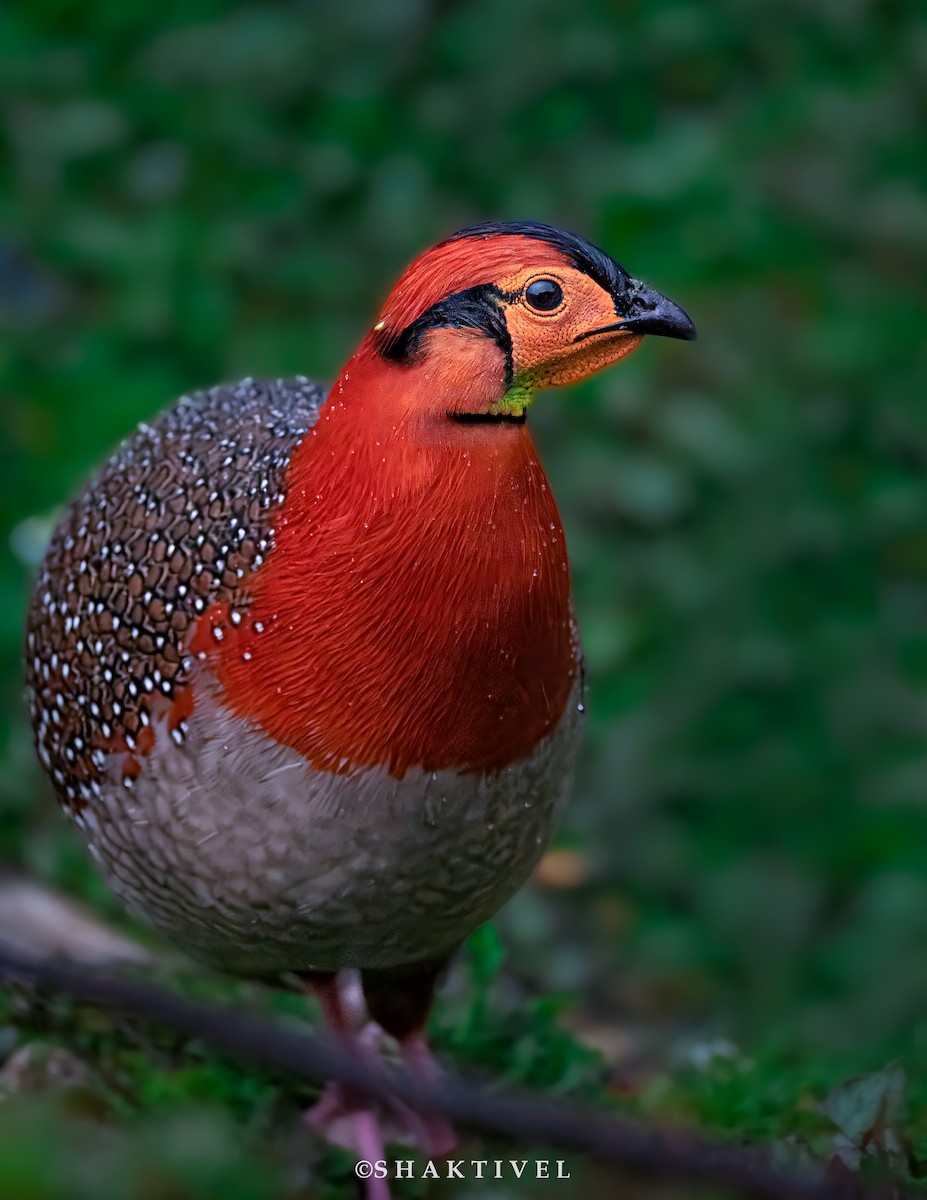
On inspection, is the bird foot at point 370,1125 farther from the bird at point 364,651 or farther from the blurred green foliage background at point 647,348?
the blurred green foliage background at point 647,348

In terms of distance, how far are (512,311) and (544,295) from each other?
0.05 m

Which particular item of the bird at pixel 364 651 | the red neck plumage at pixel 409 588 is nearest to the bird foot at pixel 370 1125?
the bird at pixel 364 651

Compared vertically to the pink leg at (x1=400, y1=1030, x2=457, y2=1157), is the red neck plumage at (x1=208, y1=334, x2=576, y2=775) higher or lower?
higher

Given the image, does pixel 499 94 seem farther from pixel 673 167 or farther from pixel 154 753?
pixel 154 753

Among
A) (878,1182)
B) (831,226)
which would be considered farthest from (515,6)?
(878,1182)

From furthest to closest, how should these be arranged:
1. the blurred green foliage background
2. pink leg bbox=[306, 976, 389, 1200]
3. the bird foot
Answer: the blurred green foliage background
the bird foot
pink leg bbox=[306, 976, 389, 1200]

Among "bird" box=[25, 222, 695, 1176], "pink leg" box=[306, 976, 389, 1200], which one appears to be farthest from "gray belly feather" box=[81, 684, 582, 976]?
"pink leg" box=[306, 976, 389, 1200]

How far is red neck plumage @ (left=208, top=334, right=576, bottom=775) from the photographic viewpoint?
2334 mm

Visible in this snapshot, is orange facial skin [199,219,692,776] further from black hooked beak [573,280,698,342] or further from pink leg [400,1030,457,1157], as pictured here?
pink leg [400,1030,457,1157]

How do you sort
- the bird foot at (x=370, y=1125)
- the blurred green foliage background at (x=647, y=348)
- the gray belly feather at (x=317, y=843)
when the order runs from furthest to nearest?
the blurred green foliage background at (x=647, y=348)
the bird foot at (x=370, y=1125)
the gray belly feather at (x=317, y=843)

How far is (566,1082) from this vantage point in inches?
131

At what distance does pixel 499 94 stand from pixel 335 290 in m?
0.94

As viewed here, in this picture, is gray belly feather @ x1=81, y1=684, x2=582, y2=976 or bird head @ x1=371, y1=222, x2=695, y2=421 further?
gray belly feather @ x1=81, y1=684, x2=582, y2=976

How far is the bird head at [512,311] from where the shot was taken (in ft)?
7.47
